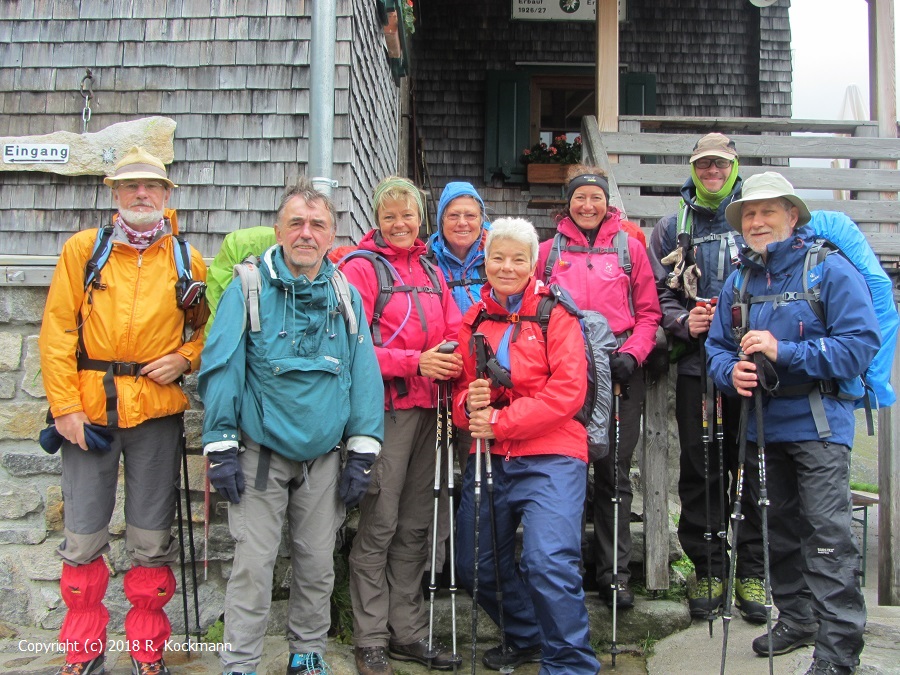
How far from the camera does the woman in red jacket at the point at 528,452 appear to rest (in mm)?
3271

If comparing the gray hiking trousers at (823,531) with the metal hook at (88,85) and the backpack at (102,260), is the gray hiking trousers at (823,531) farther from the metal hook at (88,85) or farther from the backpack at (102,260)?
the metal hook at (88,85)

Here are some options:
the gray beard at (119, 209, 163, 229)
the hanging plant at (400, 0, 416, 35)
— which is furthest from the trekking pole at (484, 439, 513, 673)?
the hanging plant at (400, 0, 416, 35)

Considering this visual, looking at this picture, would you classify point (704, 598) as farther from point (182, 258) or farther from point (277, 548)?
point (182, 258)

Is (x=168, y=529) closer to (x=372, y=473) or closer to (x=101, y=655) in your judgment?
(x=101, y=655)

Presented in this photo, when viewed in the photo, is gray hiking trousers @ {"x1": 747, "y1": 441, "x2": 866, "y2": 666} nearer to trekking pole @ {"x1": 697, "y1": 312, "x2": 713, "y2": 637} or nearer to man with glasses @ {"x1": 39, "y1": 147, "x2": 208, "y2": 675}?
trekking pole @ {"x1": 697, "y1": 312, "x2": 713, "y2": 637}

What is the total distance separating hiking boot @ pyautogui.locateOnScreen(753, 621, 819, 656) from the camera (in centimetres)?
365

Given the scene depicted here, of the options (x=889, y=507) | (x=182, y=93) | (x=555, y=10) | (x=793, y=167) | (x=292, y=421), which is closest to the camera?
(x=292, y=421)

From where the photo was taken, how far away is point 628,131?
7086 millimetres

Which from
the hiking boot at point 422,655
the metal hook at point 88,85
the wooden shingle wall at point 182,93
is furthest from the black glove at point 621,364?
the metal hook at point 88,85

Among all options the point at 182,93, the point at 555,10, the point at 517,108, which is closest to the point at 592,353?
the point at 182,93

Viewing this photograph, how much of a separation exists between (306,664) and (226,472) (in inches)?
37.9

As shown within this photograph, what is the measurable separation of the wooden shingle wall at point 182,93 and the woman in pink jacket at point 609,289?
5.52ft

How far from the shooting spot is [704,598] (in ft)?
14.5

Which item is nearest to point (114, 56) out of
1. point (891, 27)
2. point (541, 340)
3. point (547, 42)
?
point (541, 340)
